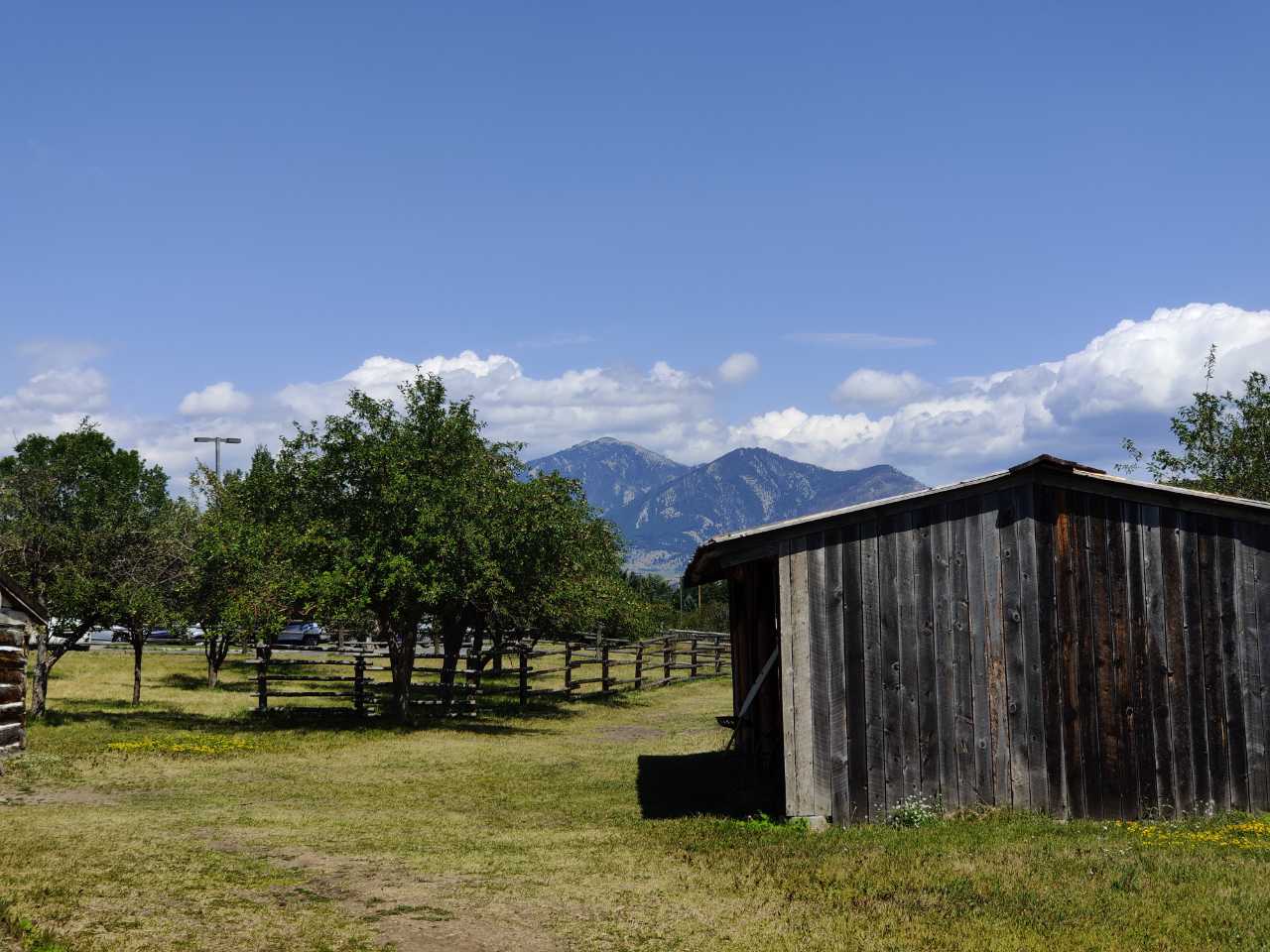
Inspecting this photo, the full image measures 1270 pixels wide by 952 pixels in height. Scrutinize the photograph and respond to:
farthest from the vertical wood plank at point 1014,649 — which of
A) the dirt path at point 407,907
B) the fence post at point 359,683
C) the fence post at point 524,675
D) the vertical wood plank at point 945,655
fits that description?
the fence post at point 524,675

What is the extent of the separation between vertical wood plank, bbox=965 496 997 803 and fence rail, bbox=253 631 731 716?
59.6 feet

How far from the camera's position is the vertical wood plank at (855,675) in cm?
1417

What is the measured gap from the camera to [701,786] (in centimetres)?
1870

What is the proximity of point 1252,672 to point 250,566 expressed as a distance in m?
21.5

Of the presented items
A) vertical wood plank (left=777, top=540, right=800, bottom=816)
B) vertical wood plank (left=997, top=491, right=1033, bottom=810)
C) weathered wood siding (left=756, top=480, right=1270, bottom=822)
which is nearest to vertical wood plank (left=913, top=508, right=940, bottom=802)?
weathered wood siding (left=756, top=480, right=1270, bottom=822)

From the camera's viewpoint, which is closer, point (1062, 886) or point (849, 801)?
point (1062, 886)

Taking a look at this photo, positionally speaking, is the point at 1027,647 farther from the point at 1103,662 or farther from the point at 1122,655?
the point at 1122,655

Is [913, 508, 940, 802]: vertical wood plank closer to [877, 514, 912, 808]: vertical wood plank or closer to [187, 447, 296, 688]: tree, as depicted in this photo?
[877, 514, 912, 808]: vertical wood plank

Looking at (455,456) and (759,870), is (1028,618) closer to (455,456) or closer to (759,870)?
(759,870)

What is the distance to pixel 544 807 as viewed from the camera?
1728cm

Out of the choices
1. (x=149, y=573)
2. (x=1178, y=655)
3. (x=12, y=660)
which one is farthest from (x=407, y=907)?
(x=149, y=573)

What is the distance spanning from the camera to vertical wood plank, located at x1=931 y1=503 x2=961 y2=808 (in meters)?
14.3

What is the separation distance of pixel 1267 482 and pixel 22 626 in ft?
107

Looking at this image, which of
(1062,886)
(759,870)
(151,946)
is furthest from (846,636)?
(151,946)
